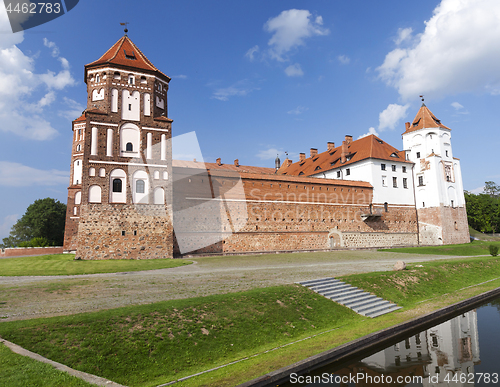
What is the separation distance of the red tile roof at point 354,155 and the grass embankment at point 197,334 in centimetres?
3339

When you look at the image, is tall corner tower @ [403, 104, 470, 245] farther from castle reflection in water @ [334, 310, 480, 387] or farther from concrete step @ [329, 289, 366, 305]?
castle reflection in water @ [334, 310, 480, 387]

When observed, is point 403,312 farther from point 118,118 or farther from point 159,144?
point 118,118

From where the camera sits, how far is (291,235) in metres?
34.8

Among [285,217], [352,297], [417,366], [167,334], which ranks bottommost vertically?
[417,366]

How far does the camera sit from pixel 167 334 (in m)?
8.63

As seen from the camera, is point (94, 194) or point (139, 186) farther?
point (139, 186)

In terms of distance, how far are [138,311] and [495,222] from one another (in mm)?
79589

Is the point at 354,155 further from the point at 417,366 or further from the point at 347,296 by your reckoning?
the point at 417,366

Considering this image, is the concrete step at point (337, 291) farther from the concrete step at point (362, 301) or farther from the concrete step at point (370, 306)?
the concrete step at point (370, 306)

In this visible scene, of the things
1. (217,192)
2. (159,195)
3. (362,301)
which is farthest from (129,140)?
(362,301)

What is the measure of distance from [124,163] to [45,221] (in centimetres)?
3280

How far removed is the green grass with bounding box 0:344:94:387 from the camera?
18.9ft

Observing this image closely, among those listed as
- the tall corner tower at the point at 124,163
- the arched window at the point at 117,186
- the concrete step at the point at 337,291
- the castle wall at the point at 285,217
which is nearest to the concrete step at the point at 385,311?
the concrete step at the point at 337,291

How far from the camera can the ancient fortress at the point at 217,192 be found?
2567cm
